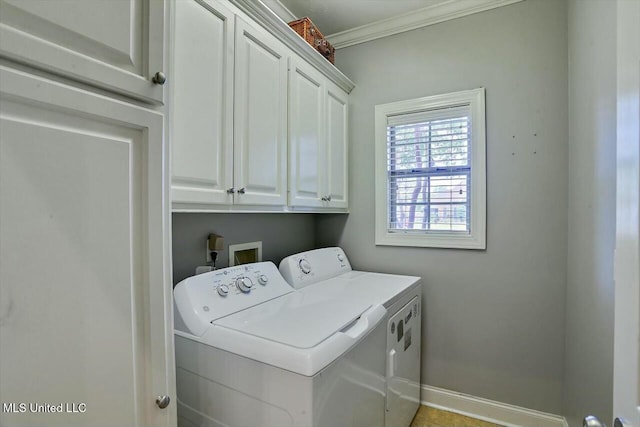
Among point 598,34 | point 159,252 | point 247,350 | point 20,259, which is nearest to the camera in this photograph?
point 20,259

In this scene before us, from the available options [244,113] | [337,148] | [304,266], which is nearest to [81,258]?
[244,113]

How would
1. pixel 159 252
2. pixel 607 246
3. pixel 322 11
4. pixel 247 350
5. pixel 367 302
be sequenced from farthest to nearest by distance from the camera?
1. pixel 322 11
2. pixel 367 302
3. pixel 607 246
4. pixel 247 350
5. pixel 159 252

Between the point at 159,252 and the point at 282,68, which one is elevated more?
the point at 282,68

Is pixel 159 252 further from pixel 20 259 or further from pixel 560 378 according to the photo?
pixel 560 378

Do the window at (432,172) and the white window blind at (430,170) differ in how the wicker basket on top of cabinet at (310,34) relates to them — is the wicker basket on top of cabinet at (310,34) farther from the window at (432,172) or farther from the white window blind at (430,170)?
the white window blind at (430,170)

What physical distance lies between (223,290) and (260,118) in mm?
822

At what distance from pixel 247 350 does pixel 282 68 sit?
4.58ft

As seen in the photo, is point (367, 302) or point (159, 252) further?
point (367, 302)

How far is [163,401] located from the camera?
0.75 meters

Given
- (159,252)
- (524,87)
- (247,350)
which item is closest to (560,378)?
(524,87)

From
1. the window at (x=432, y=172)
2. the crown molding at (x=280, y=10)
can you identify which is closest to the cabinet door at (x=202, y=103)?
the crown molding at (x=280, y=10)

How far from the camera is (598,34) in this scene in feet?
4.53

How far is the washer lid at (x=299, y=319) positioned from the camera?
3.59ft

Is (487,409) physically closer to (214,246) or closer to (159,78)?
(214,246)
